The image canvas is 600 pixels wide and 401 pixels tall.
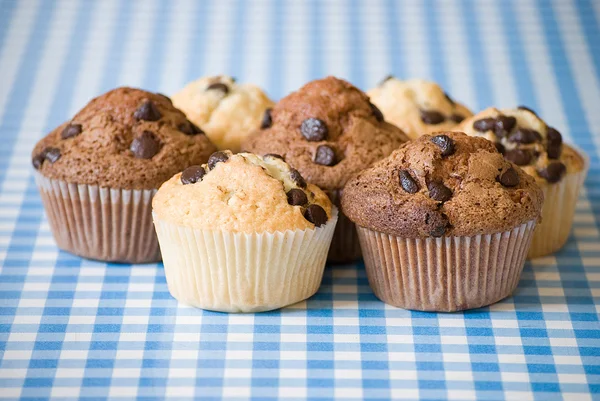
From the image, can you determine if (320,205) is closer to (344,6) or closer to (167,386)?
(167,386)

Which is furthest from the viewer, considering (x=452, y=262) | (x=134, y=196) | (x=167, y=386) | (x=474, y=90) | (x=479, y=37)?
(x=479, y=37)

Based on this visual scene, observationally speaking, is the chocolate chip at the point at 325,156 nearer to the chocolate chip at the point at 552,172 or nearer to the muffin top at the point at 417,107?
the muffin top at the point at 417,107

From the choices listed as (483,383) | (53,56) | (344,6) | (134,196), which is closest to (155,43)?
(53,56)

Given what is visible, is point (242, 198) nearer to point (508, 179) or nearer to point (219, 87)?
point (508, 179)

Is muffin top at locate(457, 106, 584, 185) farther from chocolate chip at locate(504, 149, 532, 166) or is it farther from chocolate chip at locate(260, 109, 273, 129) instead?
chocolate chip at locate(260, 109, 273, 129)

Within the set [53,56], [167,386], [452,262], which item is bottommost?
[53,56]

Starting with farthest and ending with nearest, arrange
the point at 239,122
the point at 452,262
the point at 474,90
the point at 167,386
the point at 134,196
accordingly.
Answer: the point at 474,90
the point at 239,122
the point at 134,196
the point at 452,262
the point at 167,386

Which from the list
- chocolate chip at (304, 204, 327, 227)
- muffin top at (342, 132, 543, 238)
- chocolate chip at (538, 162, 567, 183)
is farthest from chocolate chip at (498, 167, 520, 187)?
chocolate chip at (304, 204, 327, 227)
